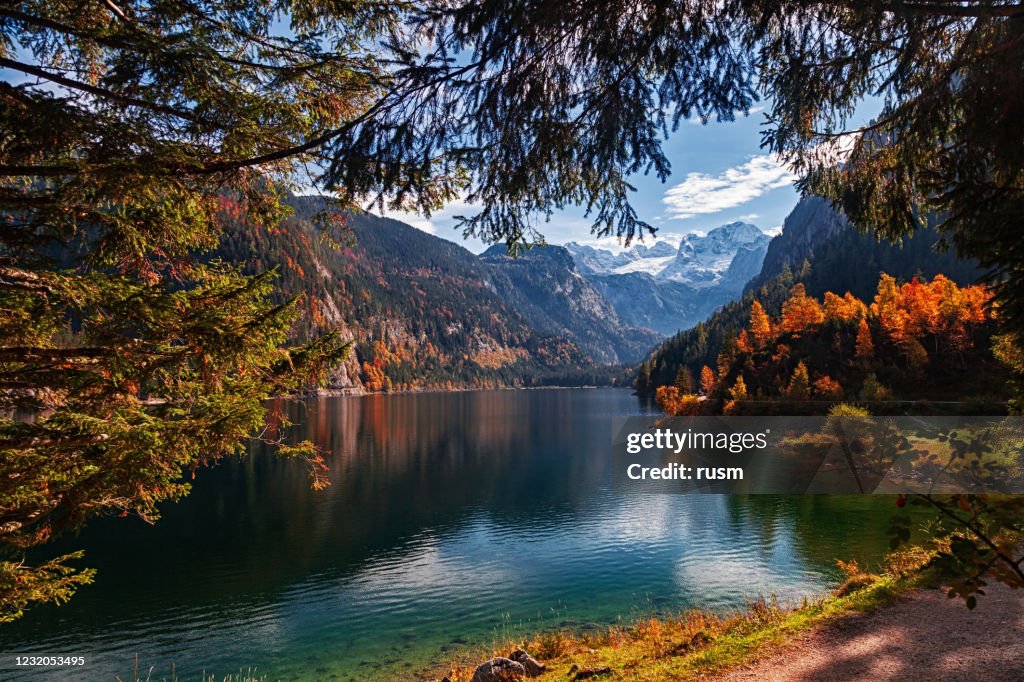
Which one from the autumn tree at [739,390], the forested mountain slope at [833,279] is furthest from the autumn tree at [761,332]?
the forested mountain slope at [833,279]

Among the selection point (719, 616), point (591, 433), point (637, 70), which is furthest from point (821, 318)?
point (637, 70)

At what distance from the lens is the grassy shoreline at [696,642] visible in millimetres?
10312

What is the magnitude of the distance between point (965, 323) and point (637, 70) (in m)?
90.2

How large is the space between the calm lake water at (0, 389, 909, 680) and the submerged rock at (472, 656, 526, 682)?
5.30 metres

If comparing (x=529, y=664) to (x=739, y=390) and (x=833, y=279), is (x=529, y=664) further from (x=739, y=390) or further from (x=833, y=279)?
(x=833, y=279)

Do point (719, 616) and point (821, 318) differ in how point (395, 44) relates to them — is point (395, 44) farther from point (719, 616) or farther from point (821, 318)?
point (821, 318)

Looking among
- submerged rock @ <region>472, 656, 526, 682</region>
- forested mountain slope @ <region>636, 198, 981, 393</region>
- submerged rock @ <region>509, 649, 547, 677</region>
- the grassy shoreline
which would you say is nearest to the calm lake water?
the grassy shoreline

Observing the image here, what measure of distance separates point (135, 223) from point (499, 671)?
1279cm

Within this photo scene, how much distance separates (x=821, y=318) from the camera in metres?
91.1

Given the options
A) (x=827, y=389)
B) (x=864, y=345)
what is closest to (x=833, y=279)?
(x=864, y=345)

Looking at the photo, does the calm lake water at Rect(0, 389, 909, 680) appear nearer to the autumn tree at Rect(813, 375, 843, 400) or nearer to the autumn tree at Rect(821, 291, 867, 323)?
the autumn tree at Rect(813, 375, 843, 400)

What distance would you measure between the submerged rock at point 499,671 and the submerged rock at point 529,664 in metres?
0.22

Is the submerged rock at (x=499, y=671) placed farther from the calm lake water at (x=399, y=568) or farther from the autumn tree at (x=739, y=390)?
the autumn tree at (x=739, y=390)

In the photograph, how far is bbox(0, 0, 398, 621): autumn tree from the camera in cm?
683
